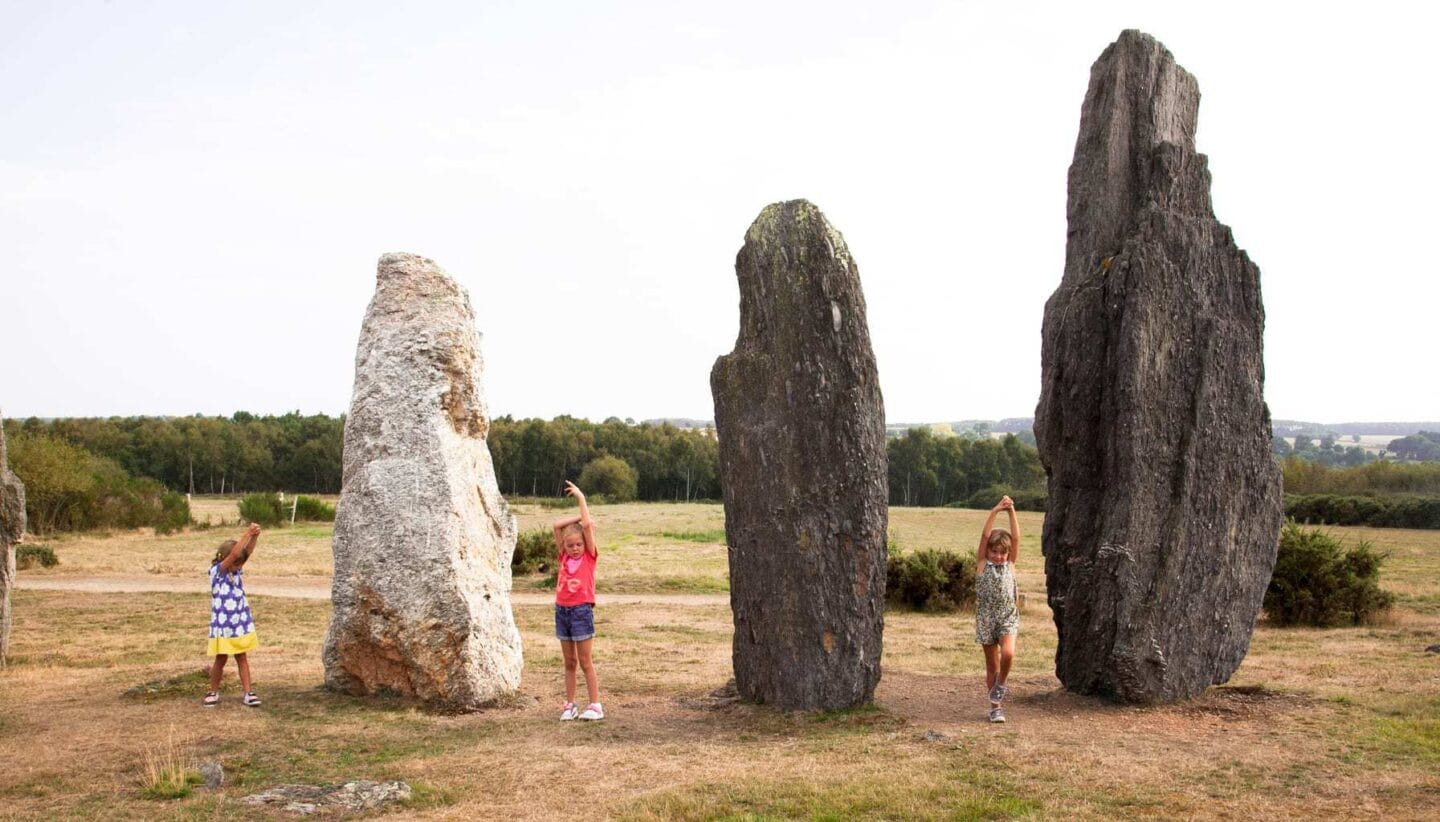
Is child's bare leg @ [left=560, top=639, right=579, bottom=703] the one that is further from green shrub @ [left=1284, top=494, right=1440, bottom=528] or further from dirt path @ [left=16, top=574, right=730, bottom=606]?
green shrub @ [left=1284, top=494, right=1440, bottom=528]

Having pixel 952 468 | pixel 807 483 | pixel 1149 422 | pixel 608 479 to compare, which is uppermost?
pixel 1149 422

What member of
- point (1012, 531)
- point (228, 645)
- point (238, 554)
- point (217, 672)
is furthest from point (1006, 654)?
point (217, 672)

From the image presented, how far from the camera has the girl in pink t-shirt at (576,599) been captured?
941 cm

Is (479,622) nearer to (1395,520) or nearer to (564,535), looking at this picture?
(564,535)

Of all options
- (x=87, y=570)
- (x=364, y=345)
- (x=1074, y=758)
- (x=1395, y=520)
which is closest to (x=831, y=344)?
(x=1074, y=758)

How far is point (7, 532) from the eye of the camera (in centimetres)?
1272

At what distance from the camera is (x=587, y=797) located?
705 centimetres

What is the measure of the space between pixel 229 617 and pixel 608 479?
59.9 m

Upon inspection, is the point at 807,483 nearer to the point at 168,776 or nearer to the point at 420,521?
the point at 420,521

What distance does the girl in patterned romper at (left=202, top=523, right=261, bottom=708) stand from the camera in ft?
31.8

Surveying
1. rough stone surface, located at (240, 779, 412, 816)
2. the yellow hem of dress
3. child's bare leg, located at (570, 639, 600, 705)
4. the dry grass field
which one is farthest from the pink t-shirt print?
the yellow hem of dress

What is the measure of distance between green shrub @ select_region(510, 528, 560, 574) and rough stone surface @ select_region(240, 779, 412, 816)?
1707 centimetres

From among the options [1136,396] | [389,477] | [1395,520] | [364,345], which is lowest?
[1395,520]

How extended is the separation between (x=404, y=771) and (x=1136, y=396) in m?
7.07
